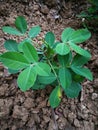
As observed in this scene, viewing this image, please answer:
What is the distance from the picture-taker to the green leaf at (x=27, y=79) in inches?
40.0

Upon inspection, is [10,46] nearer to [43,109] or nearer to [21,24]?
[21,24]

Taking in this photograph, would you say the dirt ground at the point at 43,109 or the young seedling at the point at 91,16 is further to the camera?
the young seedling at the point at 91,16

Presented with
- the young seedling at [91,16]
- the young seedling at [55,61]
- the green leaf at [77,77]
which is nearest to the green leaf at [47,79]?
the young seedling at [55,61]

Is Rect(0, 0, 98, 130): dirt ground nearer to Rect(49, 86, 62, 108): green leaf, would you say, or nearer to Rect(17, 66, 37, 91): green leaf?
Rect(49, 86, 62, 108): green leaf

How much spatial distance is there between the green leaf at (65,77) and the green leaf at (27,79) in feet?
0.55

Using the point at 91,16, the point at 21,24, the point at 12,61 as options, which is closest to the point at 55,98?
the point at 12,61

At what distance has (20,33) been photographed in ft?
4.27

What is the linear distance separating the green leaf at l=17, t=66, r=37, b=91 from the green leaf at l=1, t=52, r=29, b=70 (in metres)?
A: 0.04

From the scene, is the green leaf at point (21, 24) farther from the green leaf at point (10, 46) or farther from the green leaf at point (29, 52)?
the green leaf at point (29, 52)

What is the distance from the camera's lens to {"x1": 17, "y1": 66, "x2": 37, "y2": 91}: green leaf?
1015mm

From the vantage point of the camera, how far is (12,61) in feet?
3.42

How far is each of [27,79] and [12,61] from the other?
0.10 meters

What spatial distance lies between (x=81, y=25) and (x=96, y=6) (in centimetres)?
18

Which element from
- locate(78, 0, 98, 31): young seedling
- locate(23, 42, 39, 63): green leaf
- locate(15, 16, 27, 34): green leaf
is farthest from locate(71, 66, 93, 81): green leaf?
locate(78, 0, 98, 31): young seedling
